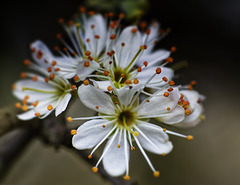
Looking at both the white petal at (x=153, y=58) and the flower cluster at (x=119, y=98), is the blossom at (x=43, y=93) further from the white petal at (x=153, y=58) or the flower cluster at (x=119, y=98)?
the white petal at (x=153, y=58)

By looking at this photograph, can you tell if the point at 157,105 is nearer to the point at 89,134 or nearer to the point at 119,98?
the point at 119,98

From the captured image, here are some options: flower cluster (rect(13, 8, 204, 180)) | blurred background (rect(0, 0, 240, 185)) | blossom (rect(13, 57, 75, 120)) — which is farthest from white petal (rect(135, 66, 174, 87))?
blurred background (rect(0, 0, 240, 185))

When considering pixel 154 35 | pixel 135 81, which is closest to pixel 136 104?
pixel 135 81

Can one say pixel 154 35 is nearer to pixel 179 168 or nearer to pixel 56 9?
pixel 56 9

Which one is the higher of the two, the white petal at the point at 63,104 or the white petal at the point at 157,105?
the white petal at the point at 63,104

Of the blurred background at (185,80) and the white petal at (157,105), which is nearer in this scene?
the white petal at (157,105)

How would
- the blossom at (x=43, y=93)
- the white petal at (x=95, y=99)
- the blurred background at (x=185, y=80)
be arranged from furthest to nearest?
the blurred background at (x=185, y=80)
the blossom at (x=43, y=93)
the white petal at (x=95, y=99)

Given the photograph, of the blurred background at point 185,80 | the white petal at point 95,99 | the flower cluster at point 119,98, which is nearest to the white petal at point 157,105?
the flower cluster at point 119,98
